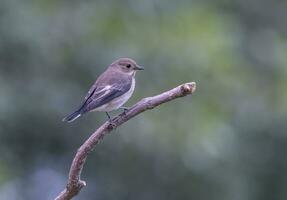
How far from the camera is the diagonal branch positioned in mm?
3352

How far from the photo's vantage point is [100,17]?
7543 mm

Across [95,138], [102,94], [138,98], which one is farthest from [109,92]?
[95,138]

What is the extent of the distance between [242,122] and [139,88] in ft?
3.76

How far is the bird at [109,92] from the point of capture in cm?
548

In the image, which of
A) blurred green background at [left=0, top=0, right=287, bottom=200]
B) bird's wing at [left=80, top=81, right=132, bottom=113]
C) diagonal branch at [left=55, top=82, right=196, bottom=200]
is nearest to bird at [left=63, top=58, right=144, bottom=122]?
bird's wing at [left=80, top=81, right=132, bottom=113]

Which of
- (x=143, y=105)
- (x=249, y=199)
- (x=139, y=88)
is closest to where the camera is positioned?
(x=143, y=105)

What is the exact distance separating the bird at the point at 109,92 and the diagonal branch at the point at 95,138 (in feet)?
5.45

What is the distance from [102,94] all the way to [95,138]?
2.07 metres

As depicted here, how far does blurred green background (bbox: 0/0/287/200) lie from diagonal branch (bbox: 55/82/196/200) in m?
3.22

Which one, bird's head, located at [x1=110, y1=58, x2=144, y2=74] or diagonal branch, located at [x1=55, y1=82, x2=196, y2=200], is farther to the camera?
bird's head, located at [x1=110, y1=58, x2=144, y2=74]

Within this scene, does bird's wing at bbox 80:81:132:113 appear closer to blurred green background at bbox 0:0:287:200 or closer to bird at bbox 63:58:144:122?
bird at bbox 63:58:144:122

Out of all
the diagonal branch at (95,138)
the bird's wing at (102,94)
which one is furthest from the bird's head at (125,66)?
the diagonal branch at (95,138)

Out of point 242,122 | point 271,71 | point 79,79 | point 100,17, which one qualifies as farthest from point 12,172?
point 271,71

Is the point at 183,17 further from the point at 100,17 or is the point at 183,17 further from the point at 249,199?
the point at 249,199
